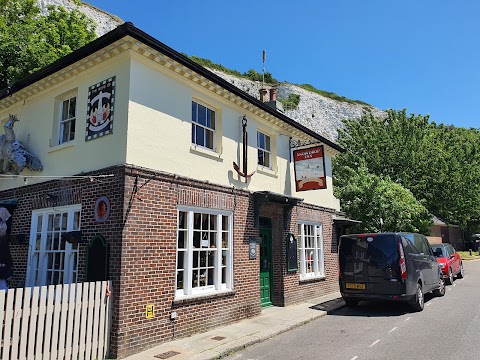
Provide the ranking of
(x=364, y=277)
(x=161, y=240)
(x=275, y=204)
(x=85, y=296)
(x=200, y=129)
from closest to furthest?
1. (x=85, y=296)
2. (x=161, y=240)
3. (x=200, y=129)
4. (x=364, y=277)
5. (x=275, y=204)

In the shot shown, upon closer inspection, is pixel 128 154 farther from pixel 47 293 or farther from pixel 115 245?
pixel 47 293

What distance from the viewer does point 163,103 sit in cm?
788

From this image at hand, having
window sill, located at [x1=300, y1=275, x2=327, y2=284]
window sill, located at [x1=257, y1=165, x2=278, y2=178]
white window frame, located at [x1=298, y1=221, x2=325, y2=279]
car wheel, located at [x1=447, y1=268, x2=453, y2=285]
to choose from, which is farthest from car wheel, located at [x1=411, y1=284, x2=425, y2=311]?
car wheel, located at [x1=447, y1=268, x2=453, y2=285]

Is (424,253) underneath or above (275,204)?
underneath

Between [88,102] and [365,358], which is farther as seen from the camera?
[88,102]

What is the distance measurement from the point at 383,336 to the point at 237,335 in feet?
9.95

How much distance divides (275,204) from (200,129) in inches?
142

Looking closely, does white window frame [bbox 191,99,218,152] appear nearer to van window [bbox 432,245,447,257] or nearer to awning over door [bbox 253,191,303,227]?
awning over door [bbox 253,191,303,227]

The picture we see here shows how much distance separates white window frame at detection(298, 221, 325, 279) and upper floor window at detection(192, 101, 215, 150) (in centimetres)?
483

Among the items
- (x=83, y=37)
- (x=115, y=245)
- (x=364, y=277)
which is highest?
(x=83, y=37)

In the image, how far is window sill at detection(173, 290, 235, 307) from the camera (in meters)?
7.52

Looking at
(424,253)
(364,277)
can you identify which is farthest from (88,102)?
(424,253)

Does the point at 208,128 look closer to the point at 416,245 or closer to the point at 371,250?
the point at 371,250

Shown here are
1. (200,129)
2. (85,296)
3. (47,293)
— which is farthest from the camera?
(200,129)
